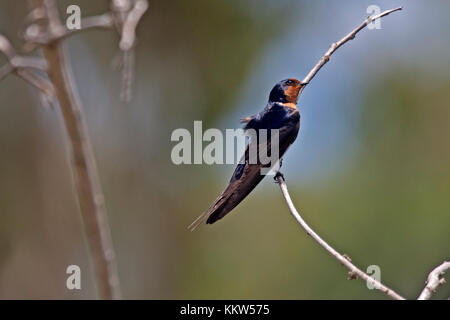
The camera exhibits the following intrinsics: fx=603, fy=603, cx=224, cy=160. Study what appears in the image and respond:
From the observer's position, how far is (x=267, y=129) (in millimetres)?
3994

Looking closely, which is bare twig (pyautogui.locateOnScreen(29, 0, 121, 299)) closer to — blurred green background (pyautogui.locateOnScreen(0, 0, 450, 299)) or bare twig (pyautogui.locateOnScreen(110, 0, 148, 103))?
bare twig (pyautogui.locateOnScreen(110, 0, 148, 103))

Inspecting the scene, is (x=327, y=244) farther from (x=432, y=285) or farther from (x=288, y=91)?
(x=288, y=91)

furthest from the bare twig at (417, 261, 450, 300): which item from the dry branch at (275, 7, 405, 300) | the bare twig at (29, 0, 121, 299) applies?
the bare twig at (29, 0, 121, 299)

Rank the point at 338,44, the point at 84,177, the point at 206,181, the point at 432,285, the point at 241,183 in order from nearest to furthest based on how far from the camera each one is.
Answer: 1. the point at 84,177
2. the point at 432,285
3. the point at 338,44
4. the point at 241,183
5. the point at 206,181

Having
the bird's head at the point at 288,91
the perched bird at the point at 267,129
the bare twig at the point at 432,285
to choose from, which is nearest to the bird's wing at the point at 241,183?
the perched bird at the point at 267,129

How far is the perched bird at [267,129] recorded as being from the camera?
3.31 meters

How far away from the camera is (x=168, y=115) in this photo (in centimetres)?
821

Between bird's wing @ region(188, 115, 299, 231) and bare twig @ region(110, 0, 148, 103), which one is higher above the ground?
bare twig @ region(110, 0, 148, 103)

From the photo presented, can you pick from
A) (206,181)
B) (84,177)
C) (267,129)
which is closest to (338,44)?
(267,129)

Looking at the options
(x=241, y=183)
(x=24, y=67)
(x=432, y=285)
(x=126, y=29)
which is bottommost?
(x=432, y=285)

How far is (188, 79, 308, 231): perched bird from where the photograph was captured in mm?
3312

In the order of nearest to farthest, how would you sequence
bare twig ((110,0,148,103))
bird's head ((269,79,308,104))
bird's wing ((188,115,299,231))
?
1. bare twig ((110,0,148,103))
2. bird's wing ((188,115,299,231))
3. bird's head ((269,79,308,104))

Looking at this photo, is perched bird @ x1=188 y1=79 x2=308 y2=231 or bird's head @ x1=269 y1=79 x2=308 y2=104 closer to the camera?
perched bird @ x1=188 y1=79 x2=308 y2=231
